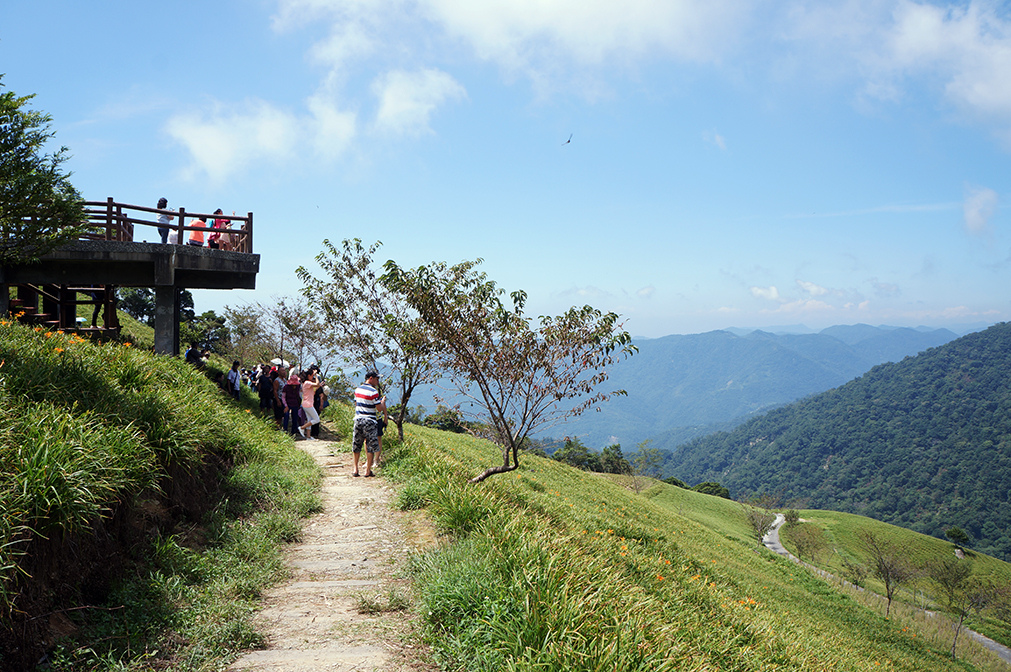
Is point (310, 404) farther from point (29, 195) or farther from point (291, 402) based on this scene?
point (29, 195)

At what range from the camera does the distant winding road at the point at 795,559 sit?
42.2 meters

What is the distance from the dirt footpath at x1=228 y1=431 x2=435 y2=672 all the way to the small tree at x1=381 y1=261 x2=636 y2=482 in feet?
9.46

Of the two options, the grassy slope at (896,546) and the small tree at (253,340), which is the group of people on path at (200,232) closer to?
the small tree at (253,340)

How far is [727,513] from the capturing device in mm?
57000

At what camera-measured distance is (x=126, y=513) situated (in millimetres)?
5062

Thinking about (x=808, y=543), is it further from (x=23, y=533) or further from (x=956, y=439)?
(x=956, y=439)

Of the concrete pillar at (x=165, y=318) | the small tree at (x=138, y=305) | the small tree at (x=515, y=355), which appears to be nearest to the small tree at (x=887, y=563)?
the small tree at (x=515, y=355)

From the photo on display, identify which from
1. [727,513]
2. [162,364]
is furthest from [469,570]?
[727,513]

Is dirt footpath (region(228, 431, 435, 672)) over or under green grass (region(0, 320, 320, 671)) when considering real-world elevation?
under

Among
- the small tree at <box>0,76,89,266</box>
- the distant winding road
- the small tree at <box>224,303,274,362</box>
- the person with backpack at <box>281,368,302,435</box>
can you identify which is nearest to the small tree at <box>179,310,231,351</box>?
the small tree at <box>224,303,274,362</box>

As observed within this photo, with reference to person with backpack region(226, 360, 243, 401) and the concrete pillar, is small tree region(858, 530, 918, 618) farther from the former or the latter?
the concrete pillar

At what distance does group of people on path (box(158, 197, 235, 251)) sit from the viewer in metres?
15.8

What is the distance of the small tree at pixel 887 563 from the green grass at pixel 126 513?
145 feet

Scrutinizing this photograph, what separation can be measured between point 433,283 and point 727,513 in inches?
2199
